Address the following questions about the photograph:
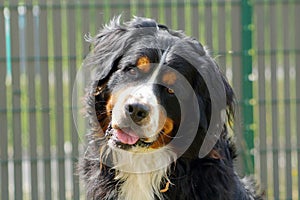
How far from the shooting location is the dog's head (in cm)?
467

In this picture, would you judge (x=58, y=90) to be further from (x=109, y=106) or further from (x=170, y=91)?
(x=170, y=91)

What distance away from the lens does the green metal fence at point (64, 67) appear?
764 centimetres

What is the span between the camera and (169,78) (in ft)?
15.6

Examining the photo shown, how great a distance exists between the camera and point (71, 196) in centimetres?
776

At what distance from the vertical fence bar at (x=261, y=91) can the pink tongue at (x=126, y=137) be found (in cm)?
341

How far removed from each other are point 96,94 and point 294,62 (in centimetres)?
354

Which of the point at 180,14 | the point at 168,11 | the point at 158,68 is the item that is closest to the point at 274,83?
the point at 180,14

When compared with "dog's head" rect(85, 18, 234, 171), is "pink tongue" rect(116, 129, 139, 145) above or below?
below

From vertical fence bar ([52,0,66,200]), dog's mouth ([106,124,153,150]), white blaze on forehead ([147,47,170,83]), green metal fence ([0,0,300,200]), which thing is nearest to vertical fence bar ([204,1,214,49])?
green metal fence ([0,0,300,200])

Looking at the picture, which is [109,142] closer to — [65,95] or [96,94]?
[96,94]

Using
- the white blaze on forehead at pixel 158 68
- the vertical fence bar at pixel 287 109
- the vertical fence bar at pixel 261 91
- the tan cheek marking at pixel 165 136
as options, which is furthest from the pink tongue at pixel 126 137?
the vertical fence bar at pixel 287 109

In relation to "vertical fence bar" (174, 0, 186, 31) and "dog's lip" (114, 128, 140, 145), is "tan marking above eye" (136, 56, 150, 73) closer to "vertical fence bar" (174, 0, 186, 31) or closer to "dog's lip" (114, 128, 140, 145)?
"dog's lip" (114, 128, 140, 145)

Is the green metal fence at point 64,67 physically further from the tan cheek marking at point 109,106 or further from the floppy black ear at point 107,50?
the tan cheek marking at point 109,106

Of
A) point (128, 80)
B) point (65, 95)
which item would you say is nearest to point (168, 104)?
point (128, 80)
